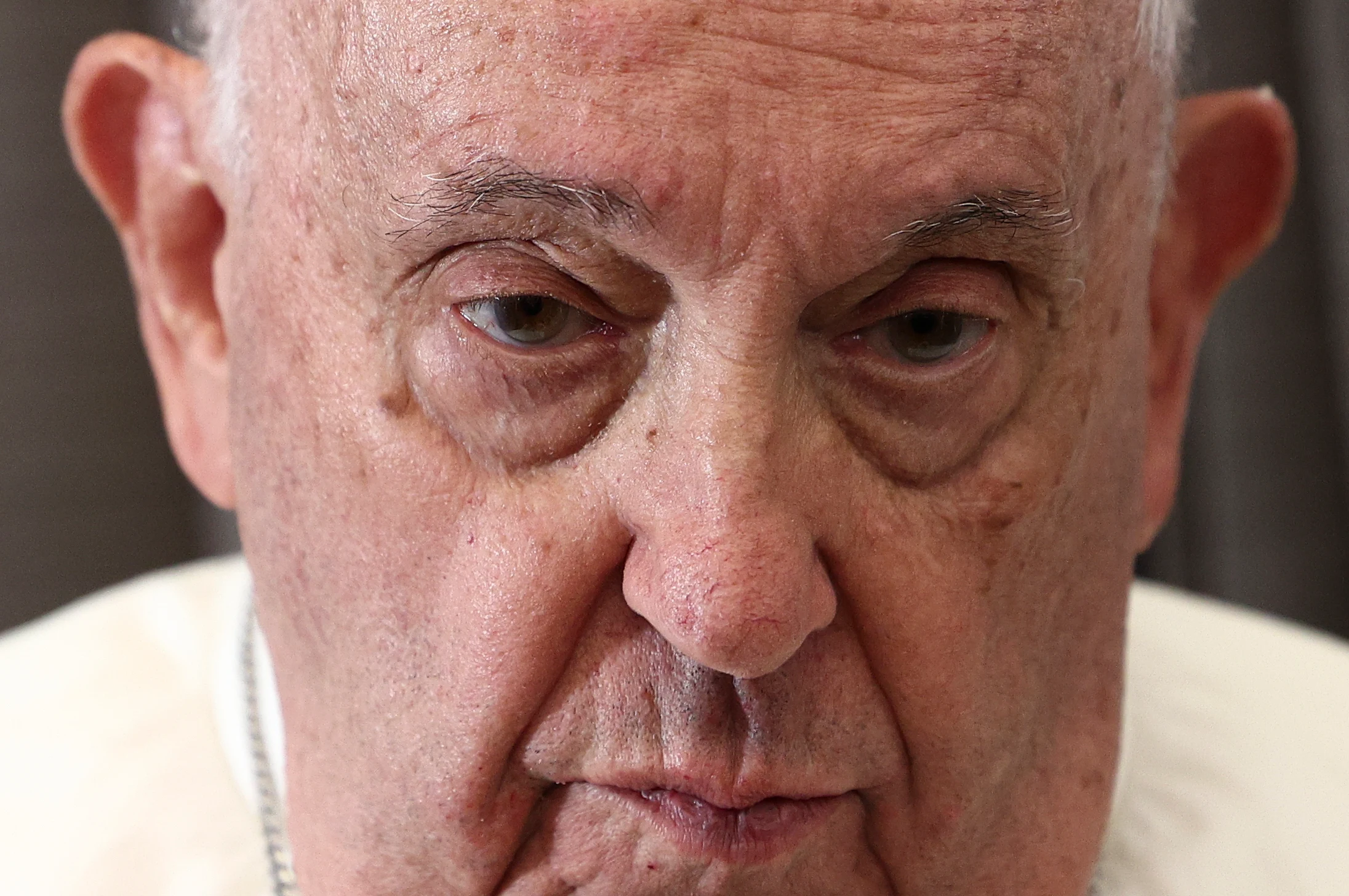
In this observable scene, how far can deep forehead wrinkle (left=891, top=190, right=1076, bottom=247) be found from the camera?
87cm

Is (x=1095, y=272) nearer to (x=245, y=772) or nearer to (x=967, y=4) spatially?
(x=967, y=4)

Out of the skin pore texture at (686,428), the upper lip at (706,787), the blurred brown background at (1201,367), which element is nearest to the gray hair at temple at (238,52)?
the skin pore texture at (686,428)

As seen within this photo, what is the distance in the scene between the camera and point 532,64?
834 millimetres

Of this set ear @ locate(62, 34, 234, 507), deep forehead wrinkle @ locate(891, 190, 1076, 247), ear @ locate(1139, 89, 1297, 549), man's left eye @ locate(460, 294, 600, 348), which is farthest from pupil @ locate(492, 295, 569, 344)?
ear @ locate(1139, 89, 1297, 549)

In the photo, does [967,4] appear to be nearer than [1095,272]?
Yes

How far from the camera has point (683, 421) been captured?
2.82 feet

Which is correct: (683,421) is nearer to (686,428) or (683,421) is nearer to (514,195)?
(686,428)

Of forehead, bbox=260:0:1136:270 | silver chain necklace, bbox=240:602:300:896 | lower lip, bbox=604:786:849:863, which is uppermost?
forehead, bbox=260:0:1136:270

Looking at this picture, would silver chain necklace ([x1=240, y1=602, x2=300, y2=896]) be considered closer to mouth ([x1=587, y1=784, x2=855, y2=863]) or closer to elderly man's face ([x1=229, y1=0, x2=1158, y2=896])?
elderly man's face ([x1=229, y1=0, x2=1158, y2=896])

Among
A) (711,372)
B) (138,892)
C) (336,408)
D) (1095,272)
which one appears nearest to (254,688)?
(138,892)

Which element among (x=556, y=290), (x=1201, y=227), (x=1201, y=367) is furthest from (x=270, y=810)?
(x=1201, y=367)

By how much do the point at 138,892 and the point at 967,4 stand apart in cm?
102

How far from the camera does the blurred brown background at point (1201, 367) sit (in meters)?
1.93

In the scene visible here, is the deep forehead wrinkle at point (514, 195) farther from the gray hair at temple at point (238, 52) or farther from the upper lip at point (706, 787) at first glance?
the upper lip at point (706, 787)
